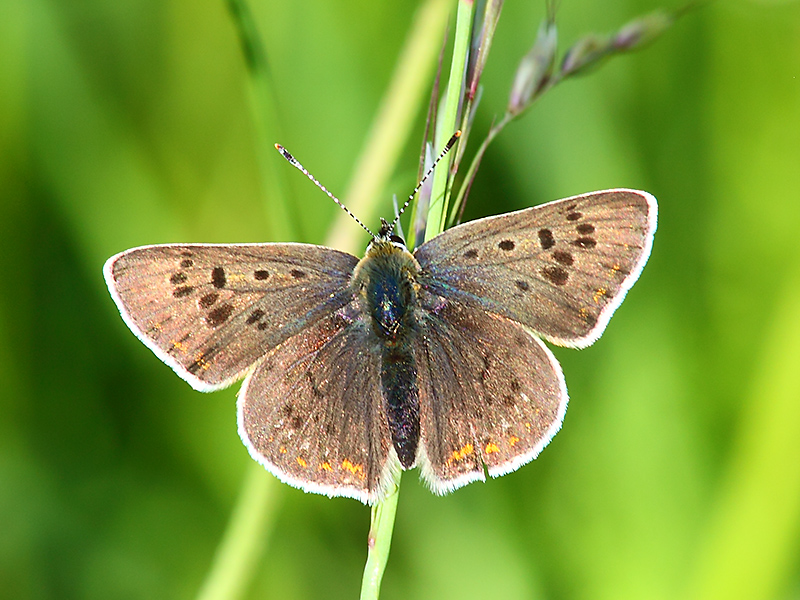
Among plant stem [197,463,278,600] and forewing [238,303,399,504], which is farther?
plant stem [197,463,278,600]

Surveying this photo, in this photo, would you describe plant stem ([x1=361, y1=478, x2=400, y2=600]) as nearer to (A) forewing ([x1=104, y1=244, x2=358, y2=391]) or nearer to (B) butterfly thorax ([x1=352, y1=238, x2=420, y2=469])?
(B) butterfly thorax ([x1=352, y1=238, x2=420, y2=469])

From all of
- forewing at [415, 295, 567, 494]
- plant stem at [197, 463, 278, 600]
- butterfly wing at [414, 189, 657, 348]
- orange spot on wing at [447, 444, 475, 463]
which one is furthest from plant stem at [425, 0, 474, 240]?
plant stem at [197, 463, 278, 600]

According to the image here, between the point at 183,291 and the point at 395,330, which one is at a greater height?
the point at 183,291

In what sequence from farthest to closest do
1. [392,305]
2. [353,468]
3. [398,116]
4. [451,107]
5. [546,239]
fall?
[398,116] < [392,305] < [546,239] < [353,468] < [451,107]

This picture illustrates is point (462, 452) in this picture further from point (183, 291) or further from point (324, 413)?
point (183, 291)

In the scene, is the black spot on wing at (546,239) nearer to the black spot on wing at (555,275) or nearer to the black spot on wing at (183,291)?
the black spot on wing at (555,275)

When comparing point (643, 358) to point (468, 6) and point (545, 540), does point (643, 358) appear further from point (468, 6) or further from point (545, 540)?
point (468, 6)

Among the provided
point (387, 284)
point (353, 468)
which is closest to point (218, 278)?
point (387, 284)

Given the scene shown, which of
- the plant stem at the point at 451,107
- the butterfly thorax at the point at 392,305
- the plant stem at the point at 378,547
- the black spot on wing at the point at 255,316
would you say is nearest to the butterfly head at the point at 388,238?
the butterfly thorax at the point at 392,305

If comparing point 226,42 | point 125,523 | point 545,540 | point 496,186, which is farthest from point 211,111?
point 545,540
